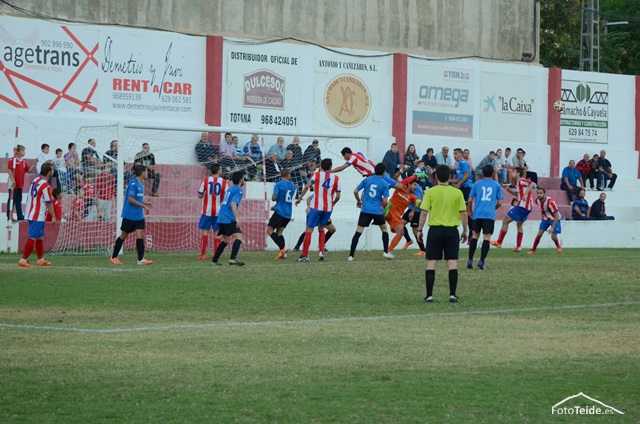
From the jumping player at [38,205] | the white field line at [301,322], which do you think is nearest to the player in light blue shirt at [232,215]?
the jumping player at [38,205]

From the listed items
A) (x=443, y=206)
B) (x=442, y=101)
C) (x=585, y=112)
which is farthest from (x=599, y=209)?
(x=443, y=206)

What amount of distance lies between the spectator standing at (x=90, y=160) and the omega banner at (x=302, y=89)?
7.55 m

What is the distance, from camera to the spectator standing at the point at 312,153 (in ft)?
102

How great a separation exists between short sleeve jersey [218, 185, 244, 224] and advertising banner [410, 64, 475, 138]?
59.2 ft

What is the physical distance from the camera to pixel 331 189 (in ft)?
78.1

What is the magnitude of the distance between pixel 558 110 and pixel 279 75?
1103 centimetres

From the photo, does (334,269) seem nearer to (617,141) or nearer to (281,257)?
(281,257)

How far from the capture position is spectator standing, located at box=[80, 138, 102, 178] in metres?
27.7

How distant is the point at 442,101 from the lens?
39.7 m

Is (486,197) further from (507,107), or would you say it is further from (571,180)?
(507,107)

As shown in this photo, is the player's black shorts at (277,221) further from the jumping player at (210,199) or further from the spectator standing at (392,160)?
the spectator standing at (392,160)

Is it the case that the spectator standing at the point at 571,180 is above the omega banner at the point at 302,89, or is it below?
below

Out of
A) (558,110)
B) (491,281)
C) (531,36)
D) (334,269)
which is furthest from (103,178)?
(531,36)

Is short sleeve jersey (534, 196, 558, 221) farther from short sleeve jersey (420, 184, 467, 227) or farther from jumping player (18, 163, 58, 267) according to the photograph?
short sleeve jersey (420, 184, 467, 227)
